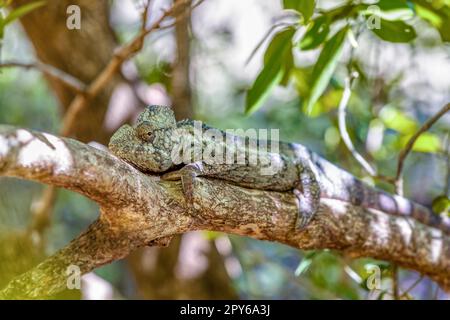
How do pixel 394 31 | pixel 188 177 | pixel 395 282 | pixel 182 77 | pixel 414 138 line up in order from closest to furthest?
1. pixel 188 177
2. pixel 394 31
3. pixel 414 138
4. pixel 395 282
5. pixel 182 77

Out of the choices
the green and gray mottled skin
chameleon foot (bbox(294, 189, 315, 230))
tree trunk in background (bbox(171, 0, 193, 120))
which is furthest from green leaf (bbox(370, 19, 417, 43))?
tree trunk in background (bbox(171, 0, 193, 120))

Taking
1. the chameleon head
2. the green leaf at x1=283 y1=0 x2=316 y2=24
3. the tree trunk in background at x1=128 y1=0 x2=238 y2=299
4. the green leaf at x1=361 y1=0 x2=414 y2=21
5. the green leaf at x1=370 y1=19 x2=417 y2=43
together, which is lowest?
the tree trunk in background at x1=128 y1=0 x2=238 y2=299

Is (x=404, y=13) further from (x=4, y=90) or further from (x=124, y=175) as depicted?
(x=4, y=90)

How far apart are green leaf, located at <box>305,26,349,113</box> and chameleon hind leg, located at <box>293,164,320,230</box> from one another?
238 millimetres

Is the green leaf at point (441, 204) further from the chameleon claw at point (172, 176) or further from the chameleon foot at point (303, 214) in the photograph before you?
the chameleon claw at point (172, 176)

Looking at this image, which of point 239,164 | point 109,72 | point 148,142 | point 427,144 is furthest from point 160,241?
point 427,144

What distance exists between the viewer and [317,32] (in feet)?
6.87

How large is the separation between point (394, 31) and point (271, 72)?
1.41 ft

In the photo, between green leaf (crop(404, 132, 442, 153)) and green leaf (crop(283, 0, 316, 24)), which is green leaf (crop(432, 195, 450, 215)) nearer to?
green leaf (crop(404, 132, 442, 153))

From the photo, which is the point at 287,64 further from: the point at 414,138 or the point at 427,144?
the point at 427,144

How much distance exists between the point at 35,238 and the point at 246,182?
1645 mm

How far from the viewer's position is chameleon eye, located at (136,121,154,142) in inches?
73.7

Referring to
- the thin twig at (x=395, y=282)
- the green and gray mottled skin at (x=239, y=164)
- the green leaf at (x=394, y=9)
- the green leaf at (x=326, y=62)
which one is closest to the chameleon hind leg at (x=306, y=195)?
the green and gray mottled skin at (x=239, y=164)
